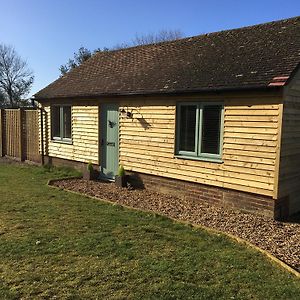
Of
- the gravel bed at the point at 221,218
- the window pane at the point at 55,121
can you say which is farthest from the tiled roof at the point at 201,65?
the gravel bed at the point at 221,218

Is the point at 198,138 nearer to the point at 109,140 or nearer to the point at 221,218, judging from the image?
the point at 221,218

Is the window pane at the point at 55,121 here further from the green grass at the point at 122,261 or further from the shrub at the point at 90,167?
the green grass at the point at 122,261

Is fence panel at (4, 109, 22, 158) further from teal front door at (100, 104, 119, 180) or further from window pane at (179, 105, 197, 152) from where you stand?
window pane at (179, 105, 197, 152)

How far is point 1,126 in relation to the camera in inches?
677

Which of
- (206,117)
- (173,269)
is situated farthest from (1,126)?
(173,269)

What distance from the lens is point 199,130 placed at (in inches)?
347

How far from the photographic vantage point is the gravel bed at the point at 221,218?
19.9 feet

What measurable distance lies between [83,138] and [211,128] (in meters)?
5.43

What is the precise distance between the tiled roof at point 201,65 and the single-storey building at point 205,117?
0.12 feet

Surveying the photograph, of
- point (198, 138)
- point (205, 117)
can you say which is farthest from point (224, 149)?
point (205, 117)

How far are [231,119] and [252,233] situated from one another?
2.68 meters

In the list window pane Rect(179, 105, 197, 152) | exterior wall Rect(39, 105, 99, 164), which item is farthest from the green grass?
exterior wall Rect(39, 105, 99, 164)

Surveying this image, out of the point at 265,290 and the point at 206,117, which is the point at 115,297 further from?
the point at 206,117

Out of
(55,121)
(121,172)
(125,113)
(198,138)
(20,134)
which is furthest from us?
(20,134)
